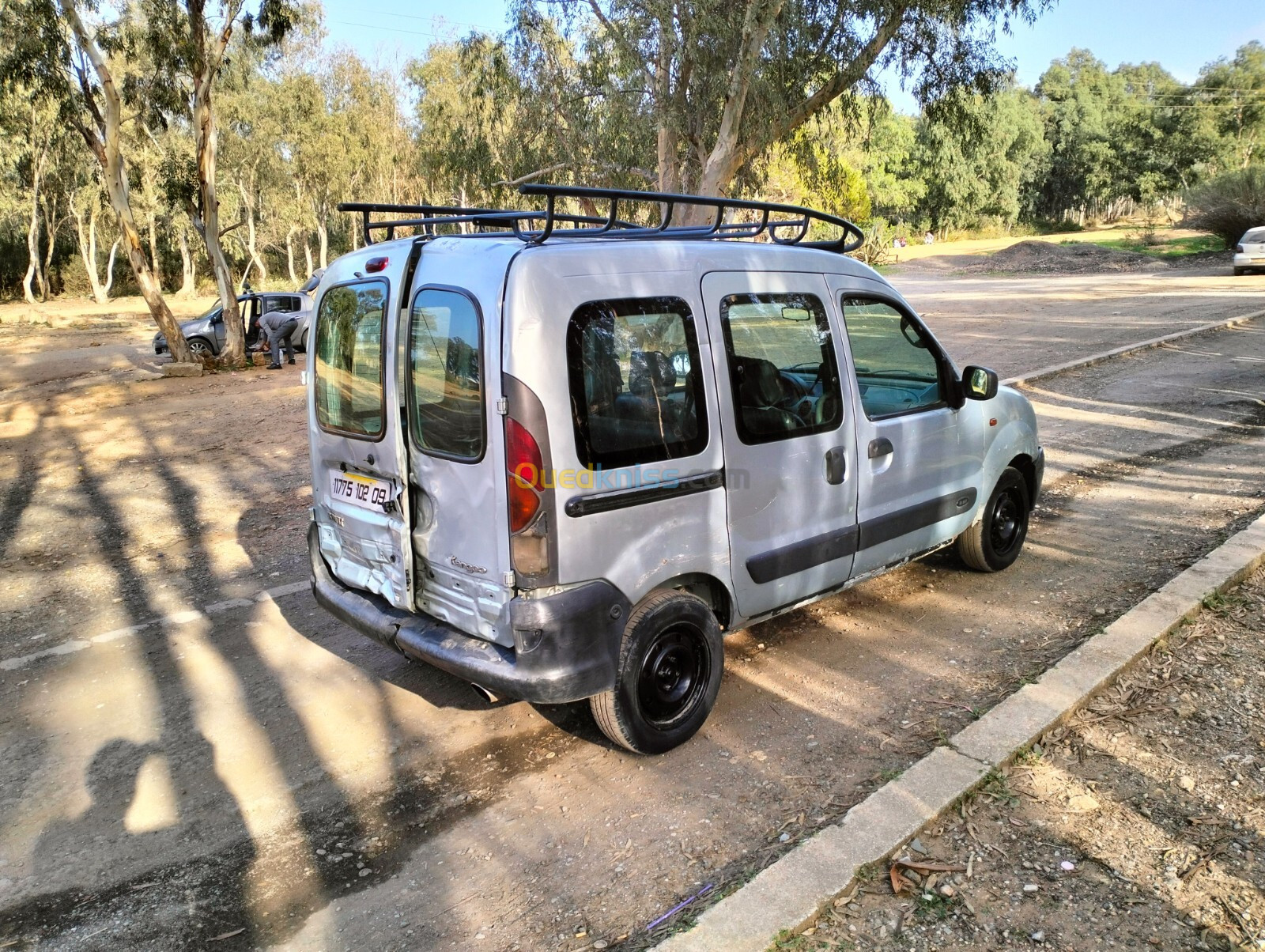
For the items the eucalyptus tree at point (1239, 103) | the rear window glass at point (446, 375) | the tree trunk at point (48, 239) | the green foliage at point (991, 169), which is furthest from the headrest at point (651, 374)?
the eucalyptus tree at point (1239, 103)

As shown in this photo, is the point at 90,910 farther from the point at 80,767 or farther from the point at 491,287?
the point at 491,287

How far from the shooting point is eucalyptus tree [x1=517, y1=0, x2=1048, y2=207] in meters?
17.1

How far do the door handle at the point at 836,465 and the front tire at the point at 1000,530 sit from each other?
1469mm

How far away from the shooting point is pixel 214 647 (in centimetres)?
496

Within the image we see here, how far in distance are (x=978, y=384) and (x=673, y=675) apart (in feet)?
8.16

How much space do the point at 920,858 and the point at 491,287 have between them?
248 cm

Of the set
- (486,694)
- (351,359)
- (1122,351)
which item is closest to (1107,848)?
(486,694)

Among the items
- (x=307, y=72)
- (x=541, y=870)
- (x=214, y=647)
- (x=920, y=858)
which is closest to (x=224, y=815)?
(x=541, y=870)

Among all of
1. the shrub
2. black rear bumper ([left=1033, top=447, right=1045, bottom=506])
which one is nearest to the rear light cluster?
black rear bumper ([left=1033, top=447, right=1045, bottom=506])

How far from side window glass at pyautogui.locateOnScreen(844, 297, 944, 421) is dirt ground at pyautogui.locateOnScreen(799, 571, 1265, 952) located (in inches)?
67.1

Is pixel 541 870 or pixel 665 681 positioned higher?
pixel 665 681

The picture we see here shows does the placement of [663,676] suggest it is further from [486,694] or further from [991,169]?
[991,169]

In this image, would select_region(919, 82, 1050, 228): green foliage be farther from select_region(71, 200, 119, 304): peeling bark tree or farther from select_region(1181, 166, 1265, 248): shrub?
select_region(71, 200, 119, 304): peeling bark tree

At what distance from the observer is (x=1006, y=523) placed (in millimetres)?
5566
